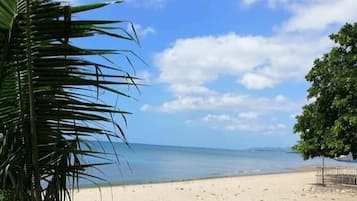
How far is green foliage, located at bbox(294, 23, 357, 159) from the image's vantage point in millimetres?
17297

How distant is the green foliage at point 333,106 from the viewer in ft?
56.7

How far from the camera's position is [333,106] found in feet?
60.0

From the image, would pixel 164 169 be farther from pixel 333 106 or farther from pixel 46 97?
pixel 46 97

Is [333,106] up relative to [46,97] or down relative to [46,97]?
up

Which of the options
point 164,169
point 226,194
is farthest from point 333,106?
point 164,169

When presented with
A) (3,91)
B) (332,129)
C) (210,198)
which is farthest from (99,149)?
(210,198)

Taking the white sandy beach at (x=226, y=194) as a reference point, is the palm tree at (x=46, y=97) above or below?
above

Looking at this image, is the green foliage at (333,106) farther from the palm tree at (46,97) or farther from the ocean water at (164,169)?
the palm tree at (46,97)

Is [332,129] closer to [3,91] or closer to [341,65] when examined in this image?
[341,65]

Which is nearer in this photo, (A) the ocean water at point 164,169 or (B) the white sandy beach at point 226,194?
(A) the ocean water at point 164,169

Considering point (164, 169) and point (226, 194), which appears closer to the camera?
point (226, 194)

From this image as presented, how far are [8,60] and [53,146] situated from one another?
35 cm

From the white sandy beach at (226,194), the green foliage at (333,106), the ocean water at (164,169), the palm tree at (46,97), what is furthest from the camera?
the white sandy beach at (226,194)

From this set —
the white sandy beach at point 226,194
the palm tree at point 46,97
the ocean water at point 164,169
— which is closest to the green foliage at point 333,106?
the white sandy beach at point 226,194
